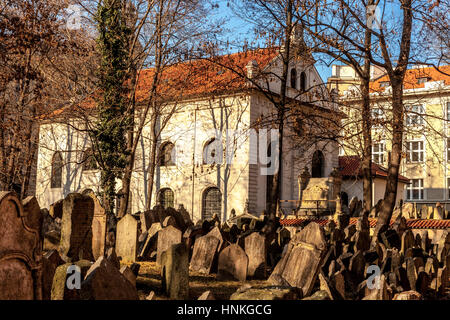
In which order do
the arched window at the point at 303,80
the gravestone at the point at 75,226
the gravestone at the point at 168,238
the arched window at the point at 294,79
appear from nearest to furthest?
the gravestone at the point at 75,226 < the gravestone at the point at 168,238 < the arched window at the point at 294,79 < the arched window at the point at 303,80

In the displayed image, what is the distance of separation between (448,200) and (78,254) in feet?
131

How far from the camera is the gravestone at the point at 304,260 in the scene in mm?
6215

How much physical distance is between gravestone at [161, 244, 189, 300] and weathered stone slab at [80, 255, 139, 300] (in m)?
1.24

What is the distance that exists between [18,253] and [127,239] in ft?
16.0

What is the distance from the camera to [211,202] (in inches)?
1171

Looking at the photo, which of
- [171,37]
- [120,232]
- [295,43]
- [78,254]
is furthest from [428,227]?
[171,37]

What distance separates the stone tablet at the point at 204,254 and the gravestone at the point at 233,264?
1.60ft

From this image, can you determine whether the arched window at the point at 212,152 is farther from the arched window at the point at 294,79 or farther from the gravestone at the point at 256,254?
the gravestone at the point at 256,254

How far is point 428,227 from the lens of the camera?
1306 cm

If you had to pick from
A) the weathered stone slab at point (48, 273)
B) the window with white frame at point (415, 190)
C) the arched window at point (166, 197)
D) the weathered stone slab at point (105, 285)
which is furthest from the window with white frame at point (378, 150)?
the arched window at point (166, 197)

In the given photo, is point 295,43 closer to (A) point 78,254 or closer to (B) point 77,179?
(A) point 78,254

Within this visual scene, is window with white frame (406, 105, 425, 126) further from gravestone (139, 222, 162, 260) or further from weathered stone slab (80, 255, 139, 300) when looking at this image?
weathered stone slab (80, 255, 139, 300)

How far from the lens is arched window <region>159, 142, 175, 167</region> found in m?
32.0

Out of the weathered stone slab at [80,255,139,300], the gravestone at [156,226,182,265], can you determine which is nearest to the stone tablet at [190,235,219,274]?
the gravestone at [156,226,182,265]
